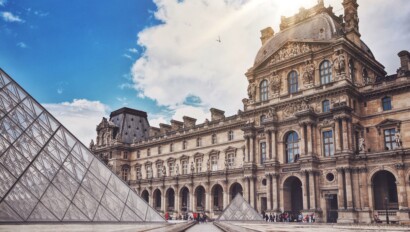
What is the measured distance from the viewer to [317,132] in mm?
37094

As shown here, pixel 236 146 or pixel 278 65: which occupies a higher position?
pixel 278 65

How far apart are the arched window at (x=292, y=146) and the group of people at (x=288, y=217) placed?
4.97 metres

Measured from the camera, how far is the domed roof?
3941 cm

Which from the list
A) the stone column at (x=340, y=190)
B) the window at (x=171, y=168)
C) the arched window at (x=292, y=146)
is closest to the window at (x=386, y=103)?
the stone column at (x=340, y=190)

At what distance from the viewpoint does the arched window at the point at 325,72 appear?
124ft

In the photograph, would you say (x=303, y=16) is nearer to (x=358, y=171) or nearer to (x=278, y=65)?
(x=278, y=65)

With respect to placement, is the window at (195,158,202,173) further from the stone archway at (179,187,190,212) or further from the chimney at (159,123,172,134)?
the chimney at (159,123,172,134)

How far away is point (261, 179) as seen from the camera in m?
40.8

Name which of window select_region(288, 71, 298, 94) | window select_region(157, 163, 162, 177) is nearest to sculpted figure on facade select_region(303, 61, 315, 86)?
window select_region(288, 71, 298, 94)

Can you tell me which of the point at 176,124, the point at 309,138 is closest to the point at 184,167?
the point at 176,124

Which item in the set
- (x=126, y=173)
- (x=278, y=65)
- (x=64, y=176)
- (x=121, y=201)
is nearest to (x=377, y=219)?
(x=278, y=65)

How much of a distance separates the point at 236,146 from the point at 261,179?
7.79m

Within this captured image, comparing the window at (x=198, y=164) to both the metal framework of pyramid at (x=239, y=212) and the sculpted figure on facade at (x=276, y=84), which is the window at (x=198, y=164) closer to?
the sculpted figure on facade at (x=276, y=84)

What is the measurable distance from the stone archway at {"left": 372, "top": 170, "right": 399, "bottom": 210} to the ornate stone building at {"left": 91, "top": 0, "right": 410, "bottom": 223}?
76 mm
